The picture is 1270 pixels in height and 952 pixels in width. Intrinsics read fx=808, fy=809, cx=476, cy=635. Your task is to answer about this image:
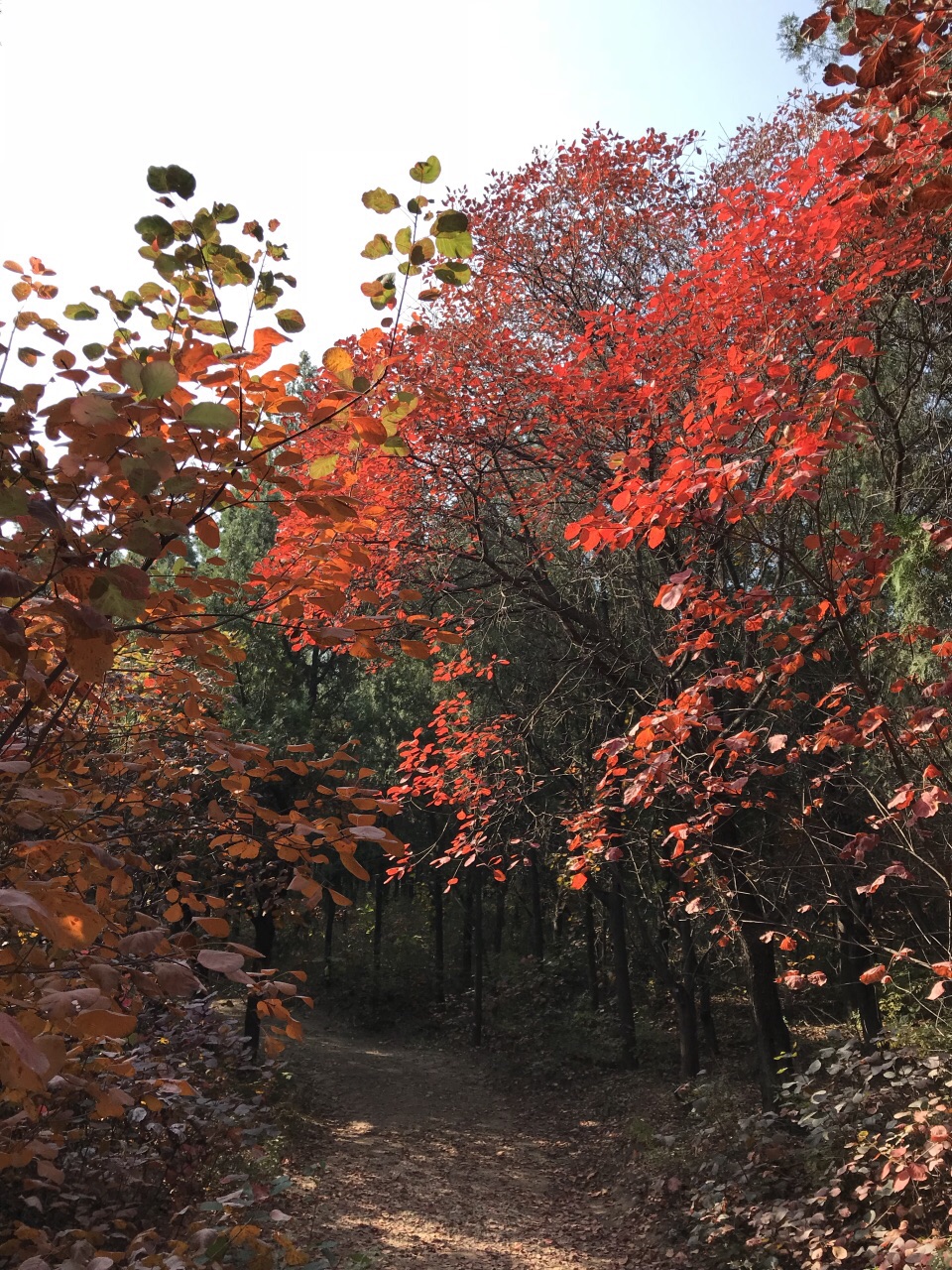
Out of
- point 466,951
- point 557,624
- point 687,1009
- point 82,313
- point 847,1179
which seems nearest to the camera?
point 82,313

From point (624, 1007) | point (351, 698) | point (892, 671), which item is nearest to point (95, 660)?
point (892, 671)

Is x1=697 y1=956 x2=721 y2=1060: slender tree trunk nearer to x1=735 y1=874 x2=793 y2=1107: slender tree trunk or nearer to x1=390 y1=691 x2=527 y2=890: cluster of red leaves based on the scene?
x1=735 y1=874 x2=793 y2=1107: slender tree trunk

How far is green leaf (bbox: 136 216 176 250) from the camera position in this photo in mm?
1649

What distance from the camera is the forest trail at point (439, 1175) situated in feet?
23.0

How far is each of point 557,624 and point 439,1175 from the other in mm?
6613

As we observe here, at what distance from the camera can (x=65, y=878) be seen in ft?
6.12

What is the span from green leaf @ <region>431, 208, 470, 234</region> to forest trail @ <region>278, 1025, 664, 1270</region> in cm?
714

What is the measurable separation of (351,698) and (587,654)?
10.3 meters

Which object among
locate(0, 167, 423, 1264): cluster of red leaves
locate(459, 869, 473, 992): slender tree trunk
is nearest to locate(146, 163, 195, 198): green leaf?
locate(0, 167, 423, 1264): cluster of red leaves

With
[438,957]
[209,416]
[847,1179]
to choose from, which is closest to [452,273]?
[209,416]

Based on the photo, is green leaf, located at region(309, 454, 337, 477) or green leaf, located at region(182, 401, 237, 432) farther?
green leaf, located at region(309, 454, 337, 477)

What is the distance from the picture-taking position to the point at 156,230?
1.66 m

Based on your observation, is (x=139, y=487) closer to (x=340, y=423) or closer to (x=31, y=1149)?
(x=340, y=423)

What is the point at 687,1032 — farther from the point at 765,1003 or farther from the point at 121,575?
the point at 121,575
